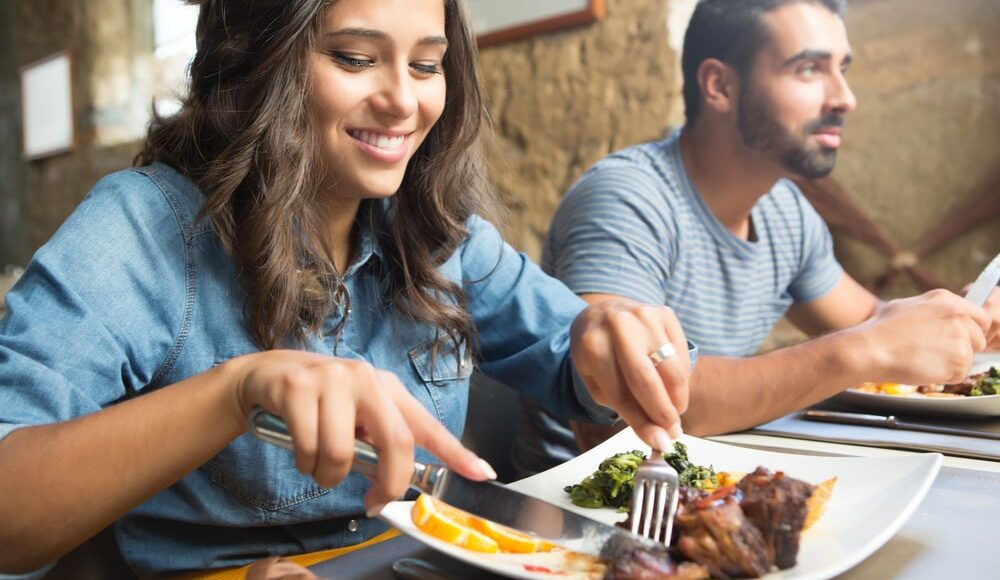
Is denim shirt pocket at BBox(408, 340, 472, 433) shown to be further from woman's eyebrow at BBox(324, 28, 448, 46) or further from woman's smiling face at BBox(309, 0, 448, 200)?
woman's eyebrow at BBox(324, 28, 448, 46)

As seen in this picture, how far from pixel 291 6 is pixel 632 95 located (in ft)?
6.02

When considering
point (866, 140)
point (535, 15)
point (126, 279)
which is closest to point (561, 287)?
point (126, 279)

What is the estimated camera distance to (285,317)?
1048 mm

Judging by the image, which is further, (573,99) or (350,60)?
(573,99)

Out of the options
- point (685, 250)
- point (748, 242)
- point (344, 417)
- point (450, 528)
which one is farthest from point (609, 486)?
point (748, 242)

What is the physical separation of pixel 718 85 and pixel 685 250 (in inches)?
22.7

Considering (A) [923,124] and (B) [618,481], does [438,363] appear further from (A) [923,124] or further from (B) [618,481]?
(A) [923,124]

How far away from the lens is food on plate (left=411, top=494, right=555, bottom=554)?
2.26 ft

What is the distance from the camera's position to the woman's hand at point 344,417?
646mm

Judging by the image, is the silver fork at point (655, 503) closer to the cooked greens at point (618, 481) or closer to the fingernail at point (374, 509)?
the cooked greens at point (618, 481)

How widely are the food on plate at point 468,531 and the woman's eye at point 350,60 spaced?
583mm

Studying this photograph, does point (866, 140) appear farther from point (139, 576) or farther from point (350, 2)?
point (139, 576)

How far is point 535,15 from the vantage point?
2932 millimetres

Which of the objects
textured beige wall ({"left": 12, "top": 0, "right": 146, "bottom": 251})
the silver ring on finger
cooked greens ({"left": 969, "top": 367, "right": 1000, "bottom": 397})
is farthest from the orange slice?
textured beige wall ({"left": 12, "top": 0, "right": 146, "bottom": 251})
